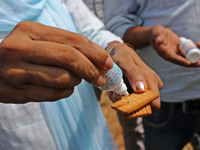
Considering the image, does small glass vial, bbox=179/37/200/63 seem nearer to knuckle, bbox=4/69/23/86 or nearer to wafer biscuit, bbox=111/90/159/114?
wafer biscuit, bbox=111/90/159/114

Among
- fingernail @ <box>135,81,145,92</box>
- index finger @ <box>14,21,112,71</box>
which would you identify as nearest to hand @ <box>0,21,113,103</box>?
index finger @ <box>14,21,112,71</box>

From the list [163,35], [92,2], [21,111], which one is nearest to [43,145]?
[21,111]

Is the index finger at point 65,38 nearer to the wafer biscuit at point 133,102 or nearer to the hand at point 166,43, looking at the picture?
the wafer biscuit at point 133,102

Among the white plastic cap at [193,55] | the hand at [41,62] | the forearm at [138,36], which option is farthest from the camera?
the forearm at [138,36]

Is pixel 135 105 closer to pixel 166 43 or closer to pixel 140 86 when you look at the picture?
pixel 140 86

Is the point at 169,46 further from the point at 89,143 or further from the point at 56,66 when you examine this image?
the point at 56,66

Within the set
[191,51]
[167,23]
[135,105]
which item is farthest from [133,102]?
[167,23]

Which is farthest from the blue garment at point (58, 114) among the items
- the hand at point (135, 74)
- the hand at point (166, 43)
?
the hand at point (166, 43)
